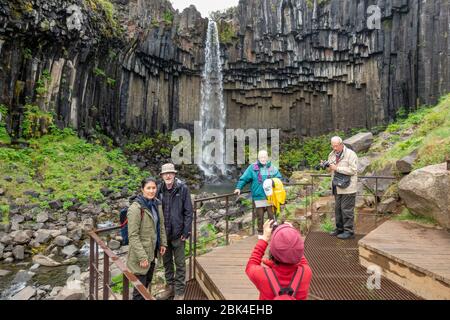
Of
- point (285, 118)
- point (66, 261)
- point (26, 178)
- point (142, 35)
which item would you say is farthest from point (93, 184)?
point (285, 118)

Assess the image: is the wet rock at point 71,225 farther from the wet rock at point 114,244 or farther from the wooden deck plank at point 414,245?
the wooden deck plank at point 414,245

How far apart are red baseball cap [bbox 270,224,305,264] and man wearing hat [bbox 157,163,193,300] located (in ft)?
8.05

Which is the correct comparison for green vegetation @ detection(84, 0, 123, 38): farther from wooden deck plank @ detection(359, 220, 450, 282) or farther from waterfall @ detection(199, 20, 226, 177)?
wooden deck plank @ detection(359, 220, 450, 282)

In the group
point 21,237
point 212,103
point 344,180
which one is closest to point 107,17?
point 212,103

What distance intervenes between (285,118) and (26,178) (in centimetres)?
2168

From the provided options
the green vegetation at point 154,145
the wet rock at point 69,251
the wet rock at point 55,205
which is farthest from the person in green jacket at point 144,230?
the green vegetation at point 154,145

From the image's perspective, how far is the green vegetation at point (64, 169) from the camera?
14.7 m

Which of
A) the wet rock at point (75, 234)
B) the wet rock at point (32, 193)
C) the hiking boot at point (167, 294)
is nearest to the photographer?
the hiking boot at point (167, 294)

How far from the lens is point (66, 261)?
9.49 m

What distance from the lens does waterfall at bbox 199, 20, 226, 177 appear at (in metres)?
28.8

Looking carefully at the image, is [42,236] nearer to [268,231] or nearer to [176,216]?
[176,216]

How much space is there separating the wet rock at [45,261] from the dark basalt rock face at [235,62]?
414 inches

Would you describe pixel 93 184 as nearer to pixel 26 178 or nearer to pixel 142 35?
pixel 26 178

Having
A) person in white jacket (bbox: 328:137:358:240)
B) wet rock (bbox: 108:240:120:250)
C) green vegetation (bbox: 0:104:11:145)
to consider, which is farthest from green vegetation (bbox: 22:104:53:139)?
person in white jacket (bbox: 328:137:358:240)
